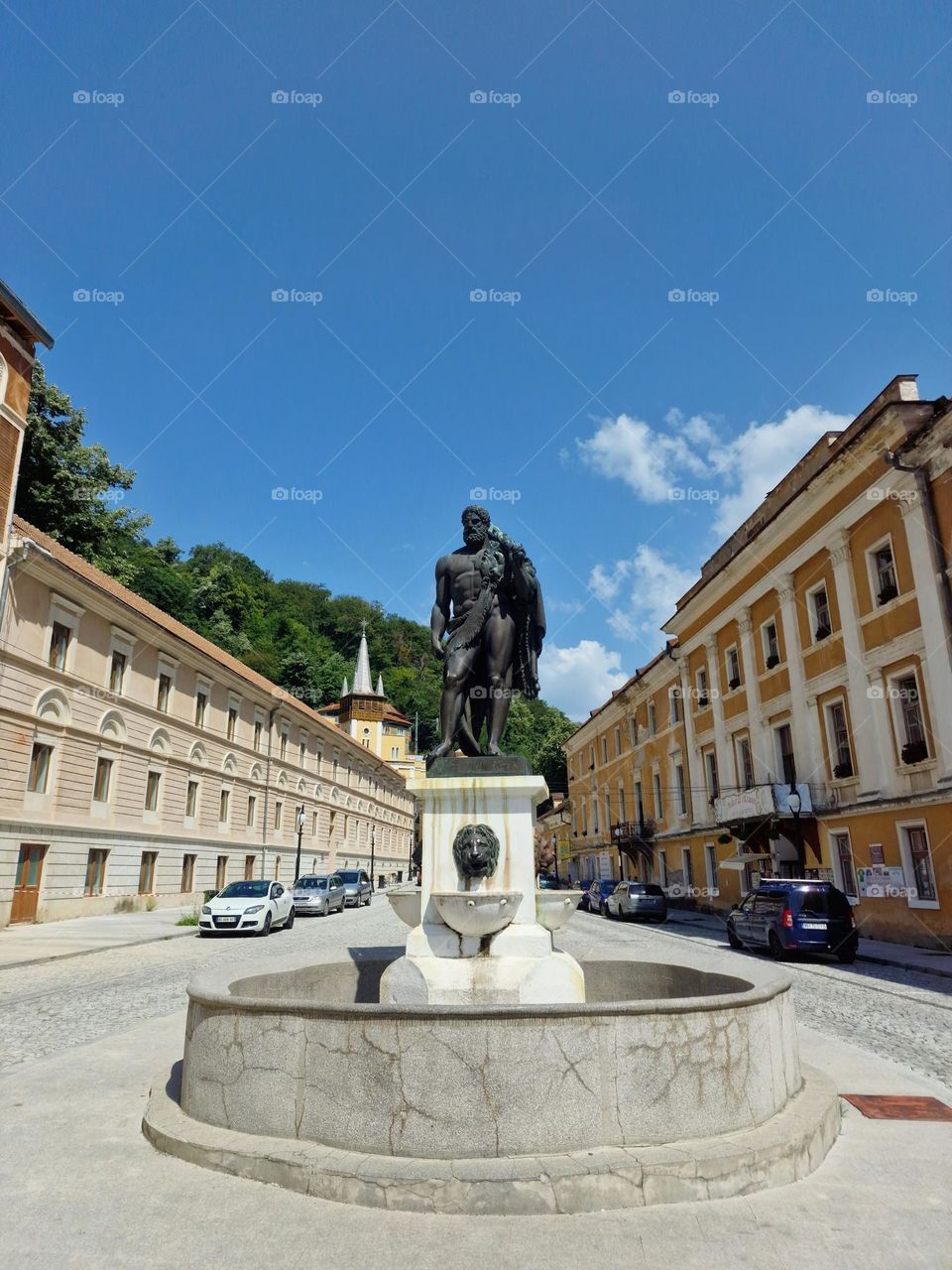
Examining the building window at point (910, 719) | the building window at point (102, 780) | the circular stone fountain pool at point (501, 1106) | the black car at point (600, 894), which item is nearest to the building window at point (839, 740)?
the building window at point (910, 719)

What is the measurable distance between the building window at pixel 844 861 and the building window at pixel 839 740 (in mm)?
1684

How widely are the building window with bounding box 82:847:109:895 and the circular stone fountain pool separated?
77.7 feet

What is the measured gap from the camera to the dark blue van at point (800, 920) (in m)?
15.3

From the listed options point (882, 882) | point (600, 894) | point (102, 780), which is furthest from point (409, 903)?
point (600, 894)

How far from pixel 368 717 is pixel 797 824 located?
2486 inches

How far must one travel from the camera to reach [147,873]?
28.4 metres

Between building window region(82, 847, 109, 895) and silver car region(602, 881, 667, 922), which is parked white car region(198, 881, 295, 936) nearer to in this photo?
building window region(82, 847, 109, 895)

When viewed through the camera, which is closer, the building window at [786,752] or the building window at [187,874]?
the building window at [786,752]

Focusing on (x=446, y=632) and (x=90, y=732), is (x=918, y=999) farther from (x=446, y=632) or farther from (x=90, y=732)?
(x=90, y=732)

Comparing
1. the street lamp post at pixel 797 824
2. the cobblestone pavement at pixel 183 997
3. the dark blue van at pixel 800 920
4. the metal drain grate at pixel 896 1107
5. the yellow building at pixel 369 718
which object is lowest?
the cobblestone pavement at pixel 183 997

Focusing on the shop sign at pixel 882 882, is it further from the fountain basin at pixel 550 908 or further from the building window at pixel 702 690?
the fountain basin at pixel 550 908

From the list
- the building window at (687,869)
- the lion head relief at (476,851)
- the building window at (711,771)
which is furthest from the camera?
the building window at (687,869)

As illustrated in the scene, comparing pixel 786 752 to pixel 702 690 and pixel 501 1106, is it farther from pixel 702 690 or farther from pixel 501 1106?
pixel 501 1106

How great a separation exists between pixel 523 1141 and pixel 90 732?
81.9ft
